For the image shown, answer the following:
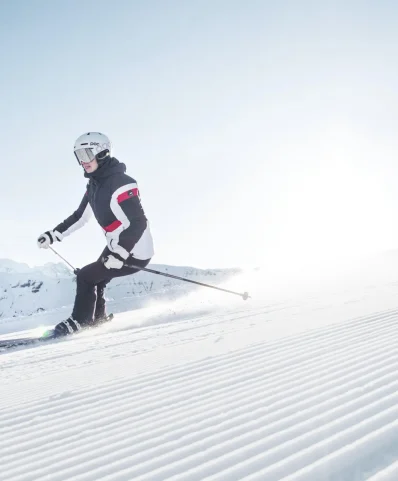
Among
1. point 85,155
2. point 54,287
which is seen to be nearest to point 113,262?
point 85,155

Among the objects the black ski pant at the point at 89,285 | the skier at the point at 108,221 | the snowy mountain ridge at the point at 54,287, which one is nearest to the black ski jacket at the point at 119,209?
the skier at the point at 108,221

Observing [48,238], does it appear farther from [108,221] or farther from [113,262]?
[113,262]

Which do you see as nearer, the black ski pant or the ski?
the ski

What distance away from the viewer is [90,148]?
19.4ft

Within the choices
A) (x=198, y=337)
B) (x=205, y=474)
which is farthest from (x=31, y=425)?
(x=198, y=337)

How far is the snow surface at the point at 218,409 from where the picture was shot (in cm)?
131

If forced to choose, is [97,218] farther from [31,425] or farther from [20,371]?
[31,425]

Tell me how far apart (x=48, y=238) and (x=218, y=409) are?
5480 millimetres

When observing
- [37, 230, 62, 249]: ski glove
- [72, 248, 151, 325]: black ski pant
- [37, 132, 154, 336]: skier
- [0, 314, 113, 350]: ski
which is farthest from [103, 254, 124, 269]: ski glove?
[37, 230, 62, 249]: ski glove

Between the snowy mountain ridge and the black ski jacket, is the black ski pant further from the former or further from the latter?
the snowy mountain ridge

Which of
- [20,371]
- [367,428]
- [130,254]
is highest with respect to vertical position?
[130,254]

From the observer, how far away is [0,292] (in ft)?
141

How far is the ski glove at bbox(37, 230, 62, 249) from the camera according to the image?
21.7 feet

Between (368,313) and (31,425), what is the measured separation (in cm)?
322
